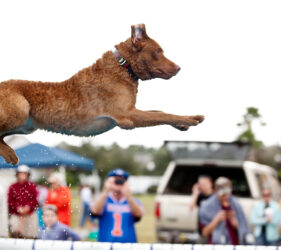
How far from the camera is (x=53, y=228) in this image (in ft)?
22.5

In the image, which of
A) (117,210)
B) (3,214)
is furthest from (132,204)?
(3,214)

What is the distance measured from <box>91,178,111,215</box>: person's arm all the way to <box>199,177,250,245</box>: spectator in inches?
77.8

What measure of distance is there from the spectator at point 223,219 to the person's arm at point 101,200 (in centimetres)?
198

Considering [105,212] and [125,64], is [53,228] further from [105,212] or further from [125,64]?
[125,64]

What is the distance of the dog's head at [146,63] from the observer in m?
3.41

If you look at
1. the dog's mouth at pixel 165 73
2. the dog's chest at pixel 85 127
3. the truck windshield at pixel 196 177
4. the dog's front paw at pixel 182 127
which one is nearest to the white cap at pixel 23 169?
the dog's chest at pixel 85 127

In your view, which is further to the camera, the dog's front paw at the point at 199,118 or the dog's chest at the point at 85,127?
the dog's front paw at the point at 199,118

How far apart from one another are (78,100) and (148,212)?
23.2 meters

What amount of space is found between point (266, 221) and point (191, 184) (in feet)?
8.71

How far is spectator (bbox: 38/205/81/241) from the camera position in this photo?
22.2ft

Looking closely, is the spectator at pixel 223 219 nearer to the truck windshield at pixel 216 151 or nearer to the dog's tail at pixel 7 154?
the truck windshield at pixel 216 151

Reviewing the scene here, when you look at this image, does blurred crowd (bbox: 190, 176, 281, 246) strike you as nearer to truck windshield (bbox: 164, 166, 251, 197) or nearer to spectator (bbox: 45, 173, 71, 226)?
spectator (bbox: 45, 173, 71, 226)

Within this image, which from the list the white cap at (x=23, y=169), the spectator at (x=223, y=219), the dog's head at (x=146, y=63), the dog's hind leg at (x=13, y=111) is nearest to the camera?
the dog's hind leg at (x=13, y=111)

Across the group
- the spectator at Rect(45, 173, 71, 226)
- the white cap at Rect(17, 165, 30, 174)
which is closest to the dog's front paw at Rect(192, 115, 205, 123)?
the white cap at Rect(17, 165, 30, 174)
